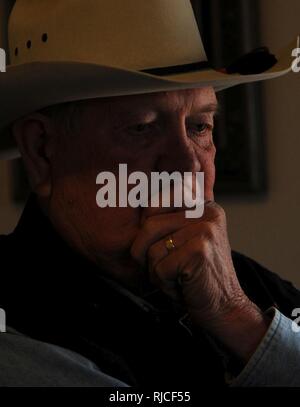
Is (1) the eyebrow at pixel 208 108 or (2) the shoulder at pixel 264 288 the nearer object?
(1) the eyebrow at pixel 208 108

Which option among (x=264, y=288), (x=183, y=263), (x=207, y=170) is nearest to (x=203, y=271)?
(x=183, y=263)

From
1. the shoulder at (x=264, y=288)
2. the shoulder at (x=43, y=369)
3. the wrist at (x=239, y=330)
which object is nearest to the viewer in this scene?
the shoulder at (x=43, y=369)

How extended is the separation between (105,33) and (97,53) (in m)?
0.03

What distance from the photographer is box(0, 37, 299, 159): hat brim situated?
1.04 m

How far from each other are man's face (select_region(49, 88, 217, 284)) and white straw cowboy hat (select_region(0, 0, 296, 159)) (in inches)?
1.2

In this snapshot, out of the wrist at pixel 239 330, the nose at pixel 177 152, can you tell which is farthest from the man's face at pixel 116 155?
the wrist at pixel 239 330

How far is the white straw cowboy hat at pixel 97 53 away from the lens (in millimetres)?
1062

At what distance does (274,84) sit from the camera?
6.48ft

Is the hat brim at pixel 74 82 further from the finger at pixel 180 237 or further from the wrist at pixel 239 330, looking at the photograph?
the wrist at pixel 239 330

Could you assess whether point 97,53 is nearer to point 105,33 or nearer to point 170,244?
point 105,33

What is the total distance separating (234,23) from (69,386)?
124 centimetres

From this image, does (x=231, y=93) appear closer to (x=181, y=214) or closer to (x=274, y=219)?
(x=274, y=219)

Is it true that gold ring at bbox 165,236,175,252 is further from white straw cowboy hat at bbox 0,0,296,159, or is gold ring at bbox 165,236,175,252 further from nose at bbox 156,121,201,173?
white straw cowboy hat at bbox 0,0,296,159

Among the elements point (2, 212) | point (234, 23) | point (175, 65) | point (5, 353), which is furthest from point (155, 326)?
point (2, 212)
